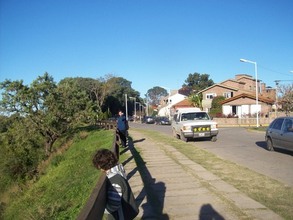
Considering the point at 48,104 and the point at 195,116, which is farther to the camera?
A: the point at 48,104

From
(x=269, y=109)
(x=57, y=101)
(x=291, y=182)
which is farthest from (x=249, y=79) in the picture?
(x=291, y=182)

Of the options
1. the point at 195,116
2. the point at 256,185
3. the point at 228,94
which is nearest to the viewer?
the point at 256,185

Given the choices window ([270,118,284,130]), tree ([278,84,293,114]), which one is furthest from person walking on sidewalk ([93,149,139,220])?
tree ([278,84,293,114])

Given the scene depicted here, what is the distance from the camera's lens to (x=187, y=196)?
277 inches

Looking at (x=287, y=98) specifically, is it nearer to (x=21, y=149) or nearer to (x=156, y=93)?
(x=21, y=149)

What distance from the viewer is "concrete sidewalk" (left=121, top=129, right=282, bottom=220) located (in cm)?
582

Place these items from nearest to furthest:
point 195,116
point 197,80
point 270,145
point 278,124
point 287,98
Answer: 1. point 278,124
2. point 270,145
3. point 195,116
4. point 287,98
5. point 197,80

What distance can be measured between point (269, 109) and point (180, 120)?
114 feet

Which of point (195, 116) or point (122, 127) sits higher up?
point (195, 116)

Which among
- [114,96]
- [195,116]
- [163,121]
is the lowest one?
[163,121]

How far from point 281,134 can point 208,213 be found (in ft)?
28.4

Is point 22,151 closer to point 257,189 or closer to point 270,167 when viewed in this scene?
point 270,167

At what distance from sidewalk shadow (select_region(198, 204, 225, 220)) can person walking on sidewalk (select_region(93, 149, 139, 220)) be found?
205 cm

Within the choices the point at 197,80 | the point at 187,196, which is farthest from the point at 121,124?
the point at 197,80
